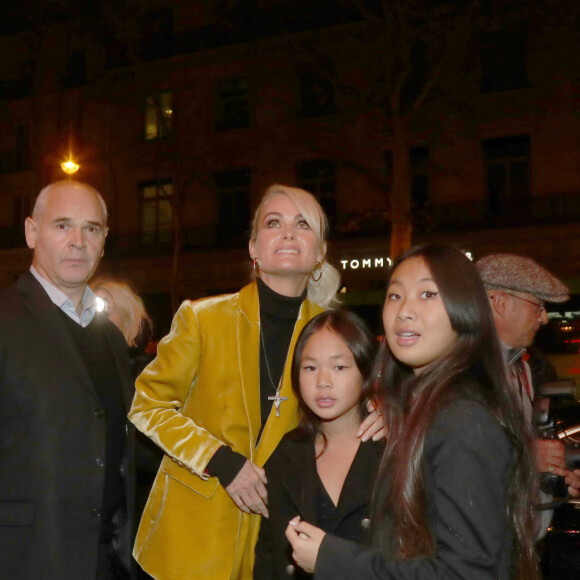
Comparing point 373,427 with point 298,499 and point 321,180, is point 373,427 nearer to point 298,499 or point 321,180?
point 298,499

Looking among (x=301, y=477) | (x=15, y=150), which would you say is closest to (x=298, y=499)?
(x=301, y=477)

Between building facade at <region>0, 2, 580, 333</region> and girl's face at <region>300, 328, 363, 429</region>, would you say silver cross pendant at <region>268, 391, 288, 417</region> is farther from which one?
building facade at <region>0, 2, 580, 333</region>

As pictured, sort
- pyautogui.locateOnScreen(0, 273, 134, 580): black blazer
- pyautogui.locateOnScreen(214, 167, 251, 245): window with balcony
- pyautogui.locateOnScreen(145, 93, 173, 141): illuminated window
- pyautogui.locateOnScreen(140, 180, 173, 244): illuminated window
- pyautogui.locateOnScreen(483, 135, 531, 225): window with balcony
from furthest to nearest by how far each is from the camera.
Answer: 1. pyautogui.locateOnScreen(140, 180, 173, 244): illuminated window
2. pyautogui.locateOnScreen(145, 93, 173, 141): illuminated window
3. pyautogui.locateOnScreen(214, 167, 251, 245): window with balcony
4. pyautogui.locateOnScreen(483, 135, 531, 225): window with balcony
5. pyautogui.locateOnScreen(0, 273, 134, 580): black blazer

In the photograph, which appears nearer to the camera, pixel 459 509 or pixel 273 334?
pixel 459 509

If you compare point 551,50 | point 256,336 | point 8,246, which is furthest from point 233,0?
point 256,336

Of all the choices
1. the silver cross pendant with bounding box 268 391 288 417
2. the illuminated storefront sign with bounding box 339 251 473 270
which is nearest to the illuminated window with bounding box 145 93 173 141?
the illuminated storefront sign with bounding box 339 251 473 270

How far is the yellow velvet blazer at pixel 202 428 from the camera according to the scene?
9.13ft

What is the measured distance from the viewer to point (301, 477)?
257 centimetres

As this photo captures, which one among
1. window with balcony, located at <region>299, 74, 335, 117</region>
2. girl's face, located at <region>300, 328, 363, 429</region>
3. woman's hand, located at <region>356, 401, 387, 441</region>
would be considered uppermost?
window with balcony, located at <region>299, 74, 335, 117</region>

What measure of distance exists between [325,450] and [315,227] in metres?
1.12

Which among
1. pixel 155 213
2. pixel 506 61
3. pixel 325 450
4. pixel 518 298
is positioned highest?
pixel 506 61

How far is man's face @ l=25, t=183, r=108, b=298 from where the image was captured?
9.85ft

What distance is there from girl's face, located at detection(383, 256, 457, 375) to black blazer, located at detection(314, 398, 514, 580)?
0.24 metres

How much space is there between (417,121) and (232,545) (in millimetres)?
18741
